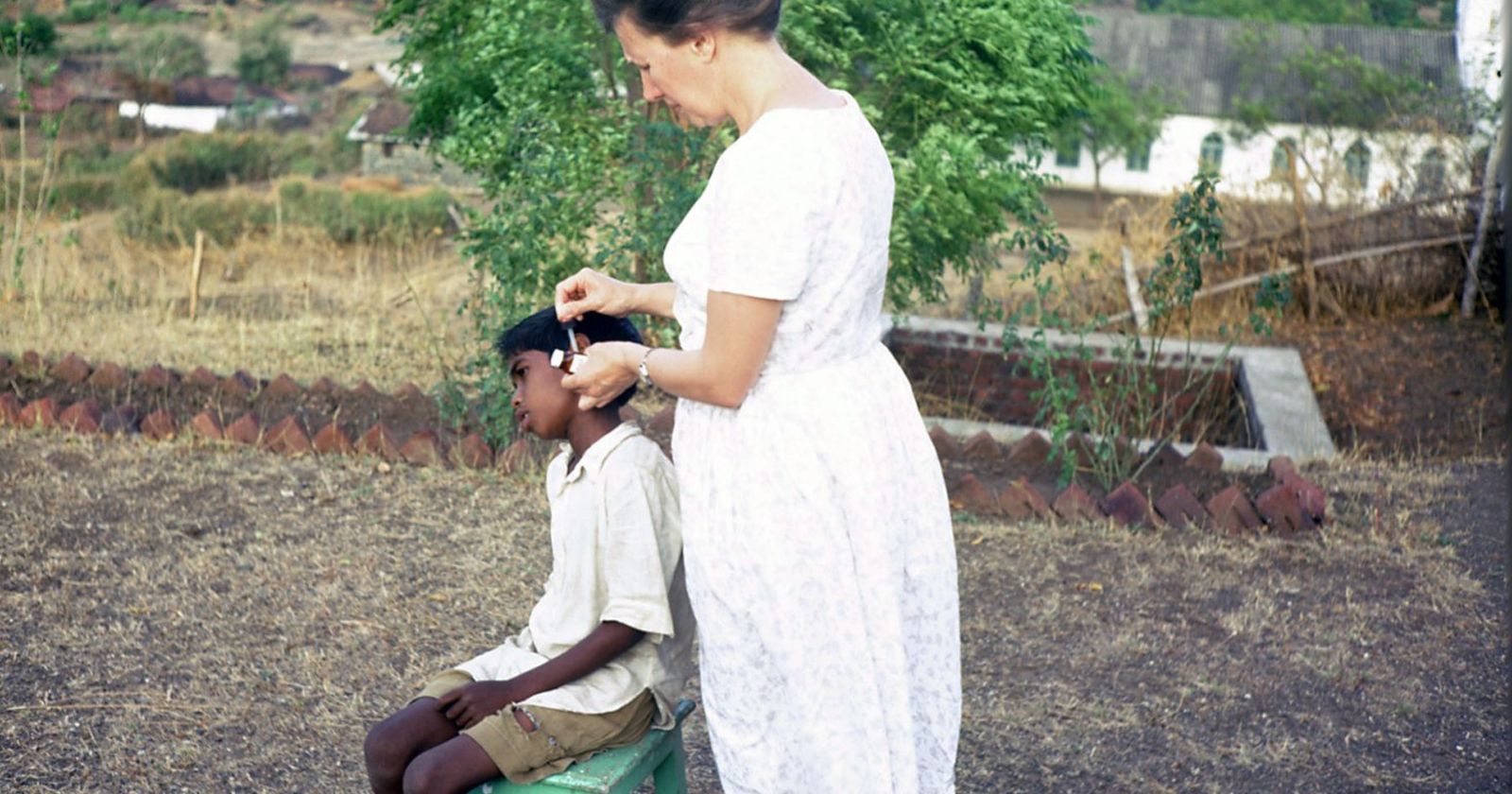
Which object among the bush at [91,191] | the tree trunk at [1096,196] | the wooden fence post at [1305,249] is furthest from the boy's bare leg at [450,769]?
the tree trunk at [1096,196]

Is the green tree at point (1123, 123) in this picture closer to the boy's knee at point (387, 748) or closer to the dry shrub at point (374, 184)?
the dry shrub at point (374, 184)

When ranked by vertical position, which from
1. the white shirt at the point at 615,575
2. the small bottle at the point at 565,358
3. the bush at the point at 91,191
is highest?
the small bottle at the point at 565,358

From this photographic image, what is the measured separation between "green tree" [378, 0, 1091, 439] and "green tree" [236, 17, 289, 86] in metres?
44.9

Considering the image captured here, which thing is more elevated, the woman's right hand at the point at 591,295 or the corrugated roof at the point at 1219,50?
the corrugated roof at the point at 1219,50

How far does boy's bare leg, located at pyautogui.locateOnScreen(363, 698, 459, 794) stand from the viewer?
2.62 meters

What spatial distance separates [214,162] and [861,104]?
3212 cm

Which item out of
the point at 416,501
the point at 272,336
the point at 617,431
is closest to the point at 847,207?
the point at 617,431

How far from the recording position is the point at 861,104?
724 cm

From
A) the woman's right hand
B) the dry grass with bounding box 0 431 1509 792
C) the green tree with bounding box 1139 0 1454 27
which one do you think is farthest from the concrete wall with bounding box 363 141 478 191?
the woman's right hand

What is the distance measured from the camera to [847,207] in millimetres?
2246

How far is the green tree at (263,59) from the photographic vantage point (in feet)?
163

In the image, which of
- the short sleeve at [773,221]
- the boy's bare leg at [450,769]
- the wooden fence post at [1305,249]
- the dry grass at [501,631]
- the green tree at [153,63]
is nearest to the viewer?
the short sleeve at [773,221]

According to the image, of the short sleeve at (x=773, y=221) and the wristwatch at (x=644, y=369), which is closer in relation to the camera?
the short sleeve at (x=773, y=221)

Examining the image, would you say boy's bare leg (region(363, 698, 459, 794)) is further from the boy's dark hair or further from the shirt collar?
the boy's dark hair
